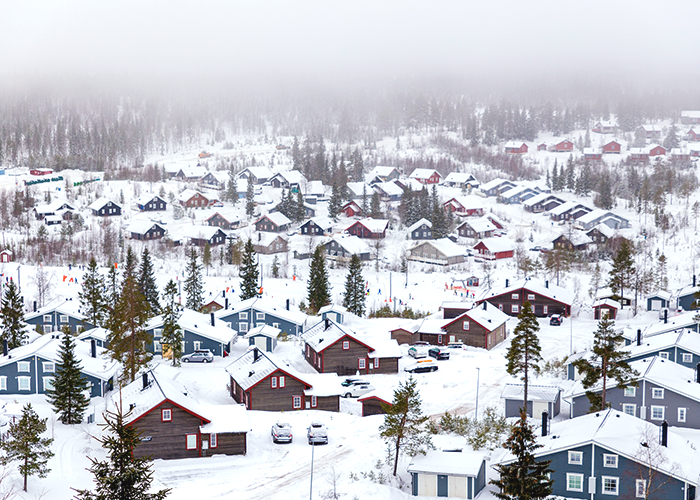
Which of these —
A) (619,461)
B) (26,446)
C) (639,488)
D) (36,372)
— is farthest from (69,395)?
(639,488)

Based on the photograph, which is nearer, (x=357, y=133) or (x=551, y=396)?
(x=551, y=396)

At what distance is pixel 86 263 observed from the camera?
255 ft

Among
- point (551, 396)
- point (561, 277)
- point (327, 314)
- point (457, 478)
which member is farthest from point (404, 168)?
point (457, 478)

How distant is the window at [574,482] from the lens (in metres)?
28.1

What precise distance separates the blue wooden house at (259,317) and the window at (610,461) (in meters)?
29.8

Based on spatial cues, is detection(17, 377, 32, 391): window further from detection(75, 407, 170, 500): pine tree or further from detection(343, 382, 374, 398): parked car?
detection(75, 407, 170, 500): pine tree

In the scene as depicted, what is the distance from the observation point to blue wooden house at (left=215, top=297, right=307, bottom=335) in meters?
54.2

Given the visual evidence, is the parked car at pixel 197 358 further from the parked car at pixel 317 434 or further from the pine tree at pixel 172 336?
the parked car at pixel 317 434

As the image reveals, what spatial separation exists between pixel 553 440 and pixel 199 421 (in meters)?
14.5

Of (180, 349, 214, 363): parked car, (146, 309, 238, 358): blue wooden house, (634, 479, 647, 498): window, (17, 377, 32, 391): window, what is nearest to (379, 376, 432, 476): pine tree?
(634, 479, 647, 498): window

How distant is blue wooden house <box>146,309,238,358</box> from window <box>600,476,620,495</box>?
2743 cm

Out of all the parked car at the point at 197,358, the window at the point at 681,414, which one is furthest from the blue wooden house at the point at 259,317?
the window at the point at 681,414

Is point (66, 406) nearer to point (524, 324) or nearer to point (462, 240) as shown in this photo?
point (524, 324)

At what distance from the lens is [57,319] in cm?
5456
